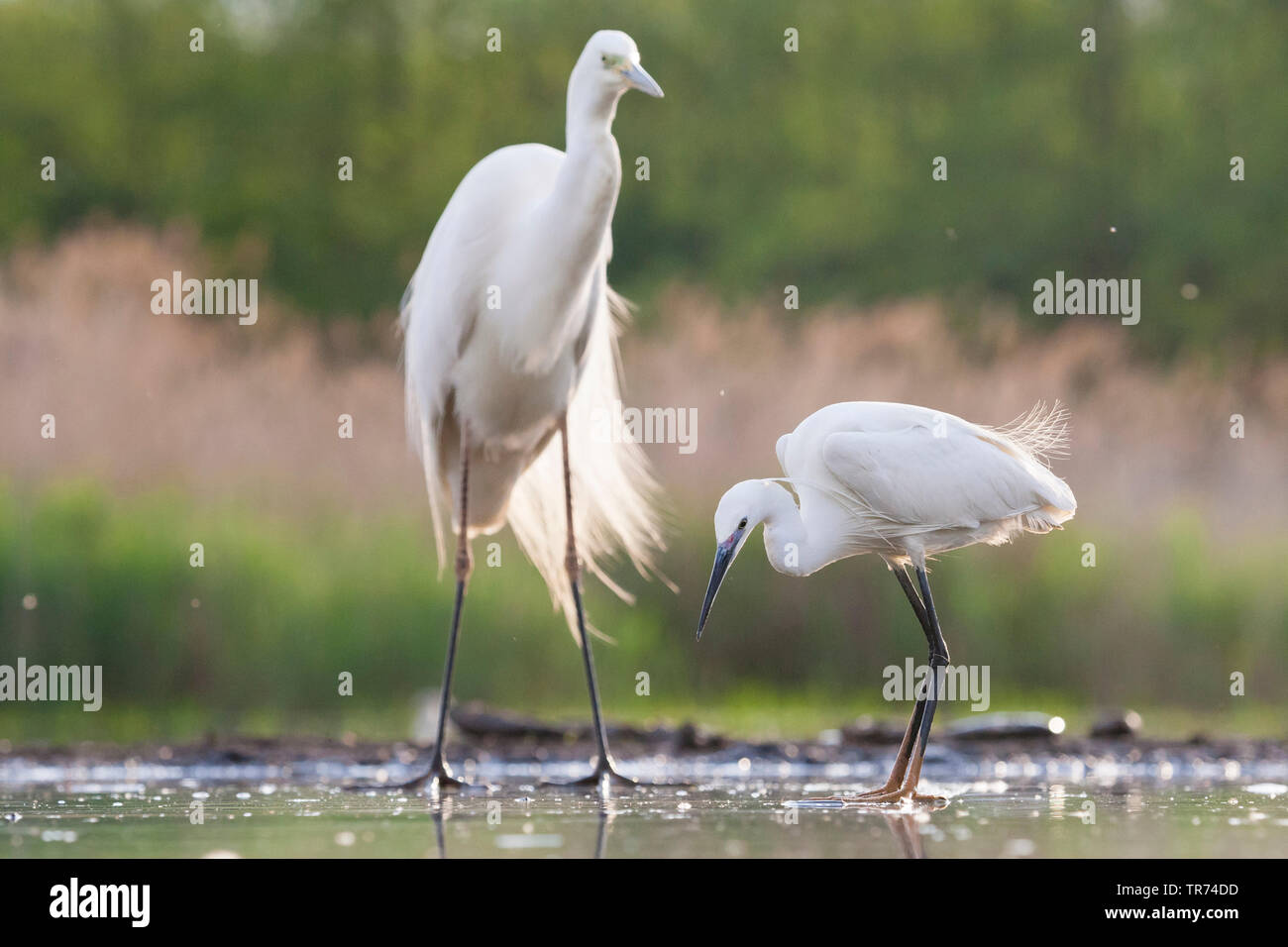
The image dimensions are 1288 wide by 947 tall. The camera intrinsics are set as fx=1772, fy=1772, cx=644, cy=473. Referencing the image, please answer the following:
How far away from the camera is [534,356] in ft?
23.6

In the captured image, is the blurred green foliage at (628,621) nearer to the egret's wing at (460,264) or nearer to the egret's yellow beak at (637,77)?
the egret's wing at (460,264)

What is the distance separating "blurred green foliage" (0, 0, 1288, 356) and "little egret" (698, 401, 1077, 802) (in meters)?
14.2

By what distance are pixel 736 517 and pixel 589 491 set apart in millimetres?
1975

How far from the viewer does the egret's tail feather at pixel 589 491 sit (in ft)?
26.1

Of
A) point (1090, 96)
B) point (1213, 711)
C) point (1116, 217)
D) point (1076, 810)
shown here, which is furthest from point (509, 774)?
point (1090, 96)

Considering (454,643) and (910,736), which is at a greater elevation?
(454,643)

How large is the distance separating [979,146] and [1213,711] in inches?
557

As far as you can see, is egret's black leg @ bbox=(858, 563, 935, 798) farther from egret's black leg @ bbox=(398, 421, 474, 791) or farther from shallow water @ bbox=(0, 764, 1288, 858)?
egret's black leg @ bbox=(398, 421, 474, 791)

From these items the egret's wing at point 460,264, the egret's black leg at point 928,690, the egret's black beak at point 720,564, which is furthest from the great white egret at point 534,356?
the egret's black leg at point 928,690

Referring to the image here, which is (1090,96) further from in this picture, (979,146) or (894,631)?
(894,631)

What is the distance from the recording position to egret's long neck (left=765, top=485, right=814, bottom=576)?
6.44 meters

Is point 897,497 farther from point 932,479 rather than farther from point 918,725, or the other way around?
point 918,725

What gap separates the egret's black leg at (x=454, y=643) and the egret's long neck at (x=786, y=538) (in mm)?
1464

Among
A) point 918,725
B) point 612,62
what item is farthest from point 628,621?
point 612,62
